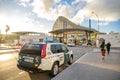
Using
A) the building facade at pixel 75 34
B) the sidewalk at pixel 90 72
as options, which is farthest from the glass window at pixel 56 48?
the building facade at pixel 75 34

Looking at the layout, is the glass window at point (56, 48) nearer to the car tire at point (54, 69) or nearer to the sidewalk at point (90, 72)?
the car tire at point (54, 69)

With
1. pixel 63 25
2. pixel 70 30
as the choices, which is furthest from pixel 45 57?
pixel 63 25

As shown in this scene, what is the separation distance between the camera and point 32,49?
7.78 metres

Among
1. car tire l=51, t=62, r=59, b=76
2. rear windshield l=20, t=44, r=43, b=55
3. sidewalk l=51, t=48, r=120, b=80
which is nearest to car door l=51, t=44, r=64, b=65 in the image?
car tire l=51, t=62, r=59, b=76

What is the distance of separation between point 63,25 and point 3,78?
12353 cm

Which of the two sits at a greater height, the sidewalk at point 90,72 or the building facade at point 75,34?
the building facade at point 75,34

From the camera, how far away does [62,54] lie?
9547 mm

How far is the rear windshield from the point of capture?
7.54 metres

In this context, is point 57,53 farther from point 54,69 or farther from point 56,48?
point 54,69

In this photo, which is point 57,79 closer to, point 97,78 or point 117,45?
point 97,78

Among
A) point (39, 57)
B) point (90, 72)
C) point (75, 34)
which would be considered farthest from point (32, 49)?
point (75, 34)

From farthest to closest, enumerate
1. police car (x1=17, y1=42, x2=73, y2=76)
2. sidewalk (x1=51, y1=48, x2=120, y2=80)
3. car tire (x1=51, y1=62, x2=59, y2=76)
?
1. car tire (x1=51, y1=62, x2=59, y2=76)
2. sidewalk (x1=51, y1=48, x2=120, y2=80)
3. police car (x1=17, y1=42, x2=73, y2=76)

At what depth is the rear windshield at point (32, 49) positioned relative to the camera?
24.7ft

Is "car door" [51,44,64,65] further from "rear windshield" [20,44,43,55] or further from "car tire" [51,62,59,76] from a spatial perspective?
"rear windshield" [20,44,43,55]
